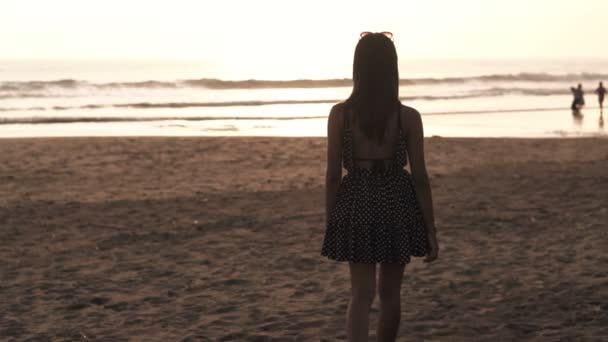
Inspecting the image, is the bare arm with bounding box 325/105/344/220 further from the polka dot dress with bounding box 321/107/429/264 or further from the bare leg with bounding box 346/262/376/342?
the bare leg with bounding box 346/262/376/342

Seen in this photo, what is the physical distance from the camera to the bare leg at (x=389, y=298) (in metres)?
4.48

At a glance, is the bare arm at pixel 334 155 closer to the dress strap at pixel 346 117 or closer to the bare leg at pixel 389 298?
the dress strap at pixel 346 117

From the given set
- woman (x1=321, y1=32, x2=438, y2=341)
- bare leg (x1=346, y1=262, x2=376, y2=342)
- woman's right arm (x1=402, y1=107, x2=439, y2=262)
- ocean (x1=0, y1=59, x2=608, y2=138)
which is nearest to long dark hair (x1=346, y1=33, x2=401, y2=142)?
woman (x1=321, y1=32, x2=438, y2=341)

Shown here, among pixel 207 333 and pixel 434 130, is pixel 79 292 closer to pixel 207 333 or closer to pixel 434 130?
pixel 207 333

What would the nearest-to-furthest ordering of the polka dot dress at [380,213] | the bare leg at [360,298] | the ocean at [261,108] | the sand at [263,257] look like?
the polka dot dress at [380,213]
the bare leg at [360,298]
the sand at [263,257]
the ocean at [261,108]

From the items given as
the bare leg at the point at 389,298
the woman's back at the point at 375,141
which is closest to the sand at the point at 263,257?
the bare leg at the point at 389,298

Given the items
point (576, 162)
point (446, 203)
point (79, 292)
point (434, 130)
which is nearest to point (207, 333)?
point (79, 292)

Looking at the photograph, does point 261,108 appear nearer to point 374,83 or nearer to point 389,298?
point 389,298

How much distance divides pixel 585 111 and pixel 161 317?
30.5 meters

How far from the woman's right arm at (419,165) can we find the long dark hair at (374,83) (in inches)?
4.3

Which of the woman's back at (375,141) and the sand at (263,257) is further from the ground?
the woman's back at (375,141)

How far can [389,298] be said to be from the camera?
4535 millimetres

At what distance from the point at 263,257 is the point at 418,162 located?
4599 mm

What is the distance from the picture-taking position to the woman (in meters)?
4.23
